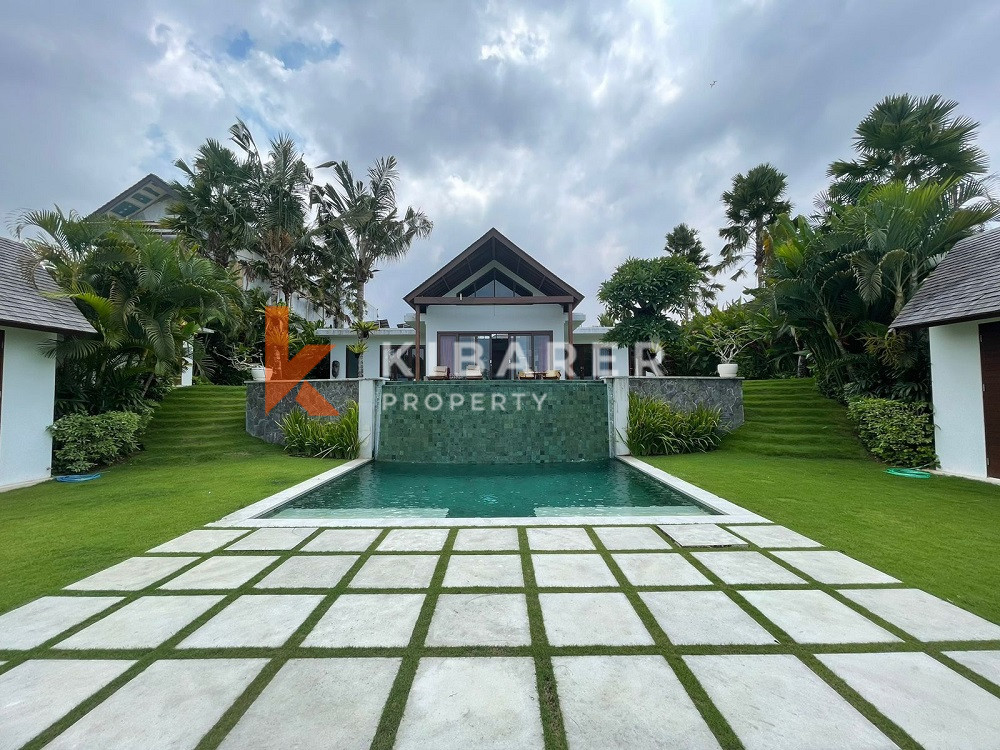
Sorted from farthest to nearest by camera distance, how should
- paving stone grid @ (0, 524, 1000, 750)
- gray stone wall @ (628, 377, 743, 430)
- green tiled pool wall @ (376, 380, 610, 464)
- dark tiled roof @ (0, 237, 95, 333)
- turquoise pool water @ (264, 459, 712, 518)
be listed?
gray stone wall @ (628, 377, 743, 430) → green tiled pool wall @ (376, 380, 610, 464) → dark tiled roof @ (0, 237, 95, 333) → turquoise pool water @ (264, 459, 712, 518) → paving stone grid @ (0, 524, 1000, 750)

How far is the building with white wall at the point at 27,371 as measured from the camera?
6383 millimetres

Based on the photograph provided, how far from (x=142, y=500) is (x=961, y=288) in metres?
12.4

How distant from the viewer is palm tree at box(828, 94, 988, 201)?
10.4m

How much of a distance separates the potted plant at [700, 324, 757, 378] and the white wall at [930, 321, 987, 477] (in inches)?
282

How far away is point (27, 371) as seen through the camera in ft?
21.9

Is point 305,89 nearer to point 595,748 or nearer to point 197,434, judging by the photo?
point 197,434

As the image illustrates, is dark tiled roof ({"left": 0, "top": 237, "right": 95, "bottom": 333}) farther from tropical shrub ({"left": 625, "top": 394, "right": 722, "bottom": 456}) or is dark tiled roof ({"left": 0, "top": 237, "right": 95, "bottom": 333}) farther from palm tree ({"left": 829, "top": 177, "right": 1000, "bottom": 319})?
palm tree ({"left": 829, "top": 177, "right": 1000, "bottom": 319})

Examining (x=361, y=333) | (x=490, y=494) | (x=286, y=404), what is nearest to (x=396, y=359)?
(x=361, y=333)

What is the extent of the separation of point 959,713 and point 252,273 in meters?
22.8

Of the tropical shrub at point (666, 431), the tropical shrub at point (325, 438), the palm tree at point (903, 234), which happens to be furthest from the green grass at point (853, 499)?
the tropical shrub at point (325, 438)

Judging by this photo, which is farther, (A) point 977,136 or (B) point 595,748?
(A) point 977,136

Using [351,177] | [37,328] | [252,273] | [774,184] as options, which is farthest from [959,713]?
[351,177]

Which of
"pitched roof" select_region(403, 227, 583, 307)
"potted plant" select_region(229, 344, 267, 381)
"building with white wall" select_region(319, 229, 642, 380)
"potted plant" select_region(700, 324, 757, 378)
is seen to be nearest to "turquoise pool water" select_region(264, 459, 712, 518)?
"pitched roof" select_region(403, 227, 583, 307)

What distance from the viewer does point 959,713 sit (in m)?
1.62
